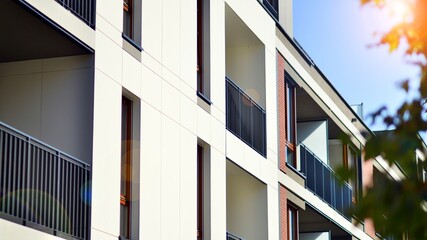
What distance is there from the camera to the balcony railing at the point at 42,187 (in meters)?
13.9

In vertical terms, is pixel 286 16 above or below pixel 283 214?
above

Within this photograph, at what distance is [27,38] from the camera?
51.5 feet

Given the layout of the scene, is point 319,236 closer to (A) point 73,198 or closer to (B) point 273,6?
(B) point 273,6

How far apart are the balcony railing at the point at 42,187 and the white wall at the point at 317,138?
18643 millimetres

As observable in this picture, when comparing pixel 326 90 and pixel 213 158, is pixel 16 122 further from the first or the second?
pixel 326 90

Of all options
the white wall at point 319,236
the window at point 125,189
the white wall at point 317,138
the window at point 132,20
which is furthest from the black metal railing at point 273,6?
the window at point 125,189

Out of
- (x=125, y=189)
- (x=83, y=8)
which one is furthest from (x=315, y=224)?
(x=83, y=8)

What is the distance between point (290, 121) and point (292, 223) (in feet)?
9.56

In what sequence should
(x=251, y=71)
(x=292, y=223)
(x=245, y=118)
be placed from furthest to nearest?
1. (x=292, y=223)
2. (x=251, y=71)
3. (x=245, y=118)

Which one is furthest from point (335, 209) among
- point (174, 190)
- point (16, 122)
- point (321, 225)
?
point (16, 122)

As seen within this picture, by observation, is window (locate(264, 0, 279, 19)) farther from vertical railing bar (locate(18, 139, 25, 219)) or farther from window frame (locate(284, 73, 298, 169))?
vertical railing bar (locate(18, 139, 25, 219))

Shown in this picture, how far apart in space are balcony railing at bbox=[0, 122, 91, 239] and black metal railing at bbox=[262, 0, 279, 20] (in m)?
14.2

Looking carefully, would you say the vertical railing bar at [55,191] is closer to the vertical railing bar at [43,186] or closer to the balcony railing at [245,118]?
the vertical railing bar at [43,186]

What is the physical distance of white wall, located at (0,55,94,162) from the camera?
16094mm
